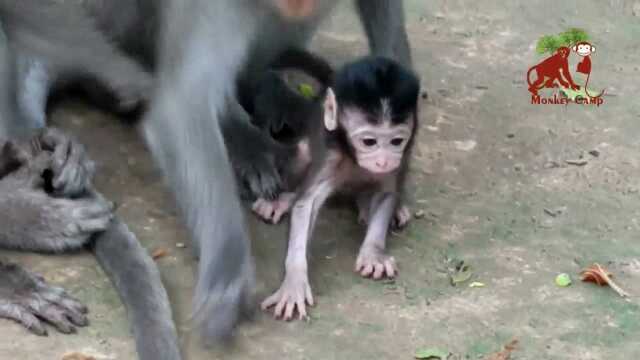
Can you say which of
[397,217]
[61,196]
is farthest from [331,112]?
[61,196]

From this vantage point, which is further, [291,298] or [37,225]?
[37,225]

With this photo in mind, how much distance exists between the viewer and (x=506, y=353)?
13.3 feet

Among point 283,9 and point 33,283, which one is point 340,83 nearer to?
point 283,9

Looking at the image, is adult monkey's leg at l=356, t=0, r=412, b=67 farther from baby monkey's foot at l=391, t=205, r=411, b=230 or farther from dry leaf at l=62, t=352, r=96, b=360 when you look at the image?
dry leaf at l=62, t=352, r=96, b=360

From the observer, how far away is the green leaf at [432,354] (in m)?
4.02

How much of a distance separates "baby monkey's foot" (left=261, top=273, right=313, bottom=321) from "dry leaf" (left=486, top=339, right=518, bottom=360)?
62 cm

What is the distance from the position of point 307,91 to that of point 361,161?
109cm

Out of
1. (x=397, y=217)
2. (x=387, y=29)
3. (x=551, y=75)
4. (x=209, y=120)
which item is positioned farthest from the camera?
(x=551, y=75)

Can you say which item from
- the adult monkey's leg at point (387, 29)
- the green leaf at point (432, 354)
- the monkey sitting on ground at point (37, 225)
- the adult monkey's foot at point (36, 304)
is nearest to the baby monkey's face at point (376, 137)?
the green leaf at point (432, 354)

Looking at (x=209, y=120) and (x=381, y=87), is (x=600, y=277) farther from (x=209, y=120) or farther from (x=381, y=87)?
(x=209, y=120)

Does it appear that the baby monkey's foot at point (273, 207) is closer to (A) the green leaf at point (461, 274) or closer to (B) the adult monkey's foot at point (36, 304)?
(A) the green leaf at point (461, 274)

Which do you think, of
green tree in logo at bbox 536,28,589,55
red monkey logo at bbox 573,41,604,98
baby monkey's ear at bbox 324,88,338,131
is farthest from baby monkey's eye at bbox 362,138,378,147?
green tree in logo at bbox 536,28,589,55

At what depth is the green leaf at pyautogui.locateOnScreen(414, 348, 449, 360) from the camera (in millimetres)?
4020

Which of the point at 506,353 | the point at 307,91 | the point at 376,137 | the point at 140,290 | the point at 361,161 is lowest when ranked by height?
the point at 506,353
